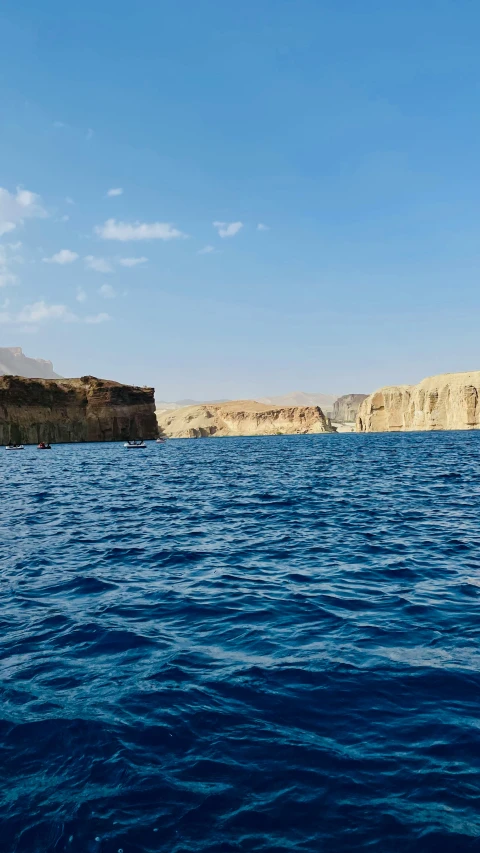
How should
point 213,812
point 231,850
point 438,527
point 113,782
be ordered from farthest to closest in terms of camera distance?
point 438,527 → point 113,782 → point 213,812 → point 231,850

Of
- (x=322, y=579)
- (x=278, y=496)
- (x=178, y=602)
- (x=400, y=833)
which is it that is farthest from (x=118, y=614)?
(x=278, y=496)

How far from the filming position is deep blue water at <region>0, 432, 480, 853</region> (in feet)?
15.6

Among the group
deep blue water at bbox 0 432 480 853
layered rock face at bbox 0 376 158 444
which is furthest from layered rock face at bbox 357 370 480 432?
deep blue water at bbox 0 432 480 853

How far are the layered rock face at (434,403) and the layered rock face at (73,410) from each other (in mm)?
86993

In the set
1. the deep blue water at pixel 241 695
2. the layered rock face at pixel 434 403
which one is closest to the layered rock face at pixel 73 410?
the layered rock face at pixel 434 403

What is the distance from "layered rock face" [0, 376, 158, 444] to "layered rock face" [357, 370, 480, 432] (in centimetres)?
8699

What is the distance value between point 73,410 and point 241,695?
486 ft

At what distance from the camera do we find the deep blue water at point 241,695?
477 cm

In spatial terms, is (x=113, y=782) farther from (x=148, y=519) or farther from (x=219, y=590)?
(x=148, y=519)

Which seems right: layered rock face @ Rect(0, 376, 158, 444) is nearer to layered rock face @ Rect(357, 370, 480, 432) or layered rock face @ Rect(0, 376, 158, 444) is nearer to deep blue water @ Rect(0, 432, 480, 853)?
layered rock face @ Rect(357, 370, 480, 432)

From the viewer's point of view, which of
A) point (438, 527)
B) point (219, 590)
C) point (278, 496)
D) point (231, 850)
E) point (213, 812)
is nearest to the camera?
point (231, 850)

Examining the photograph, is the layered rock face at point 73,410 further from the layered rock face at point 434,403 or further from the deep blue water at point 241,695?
the deep blue water at point 241,695

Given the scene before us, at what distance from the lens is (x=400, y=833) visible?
4.54 meters

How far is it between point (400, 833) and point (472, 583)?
835 centimetres
